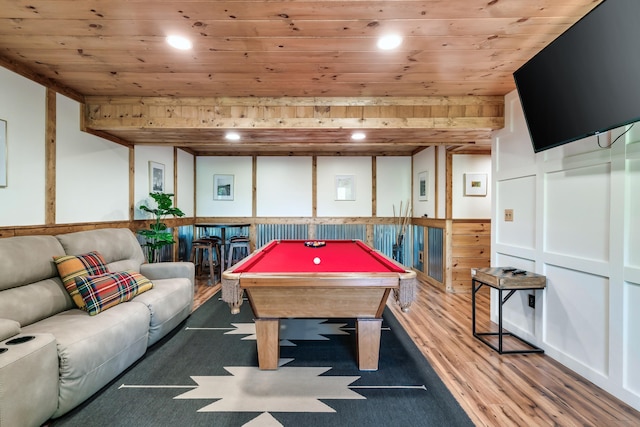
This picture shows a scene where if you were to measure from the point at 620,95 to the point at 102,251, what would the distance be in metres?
4.18

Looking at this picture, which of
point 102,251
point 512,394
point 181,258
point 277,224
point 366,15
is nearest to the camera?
point 366,15

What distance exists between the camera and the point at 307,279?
1.95 metres

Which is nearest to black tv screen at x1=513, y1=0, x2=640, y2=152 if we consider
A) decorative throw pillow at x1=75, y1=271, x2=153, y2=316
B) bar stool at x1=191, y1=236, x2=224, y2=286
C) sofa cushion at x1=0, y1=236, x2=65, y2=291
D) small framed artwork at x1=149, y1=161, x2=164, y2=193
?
decorative throw pillow at x1=75, y1=271, x2=153, y2=316

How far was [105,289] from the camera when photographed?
7.91ft

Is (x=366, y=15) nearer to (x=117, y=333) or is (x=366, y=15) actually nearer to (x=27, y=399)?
(x=117, y=333)

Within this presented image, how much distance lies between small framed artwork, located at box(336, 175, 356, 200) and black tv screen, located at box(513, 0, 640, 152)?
13.4ft

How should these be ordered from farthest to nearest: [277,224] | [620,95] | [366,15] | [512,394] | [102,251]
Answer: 1. [277,224]
2. [102,251]
3. [512,394]
4. [366,15]
5. [620,95]

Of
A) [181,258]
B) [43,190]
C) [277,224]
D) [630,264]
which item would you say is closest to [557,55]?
[630,264]

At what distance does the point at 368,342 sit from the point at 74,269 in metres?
2.47

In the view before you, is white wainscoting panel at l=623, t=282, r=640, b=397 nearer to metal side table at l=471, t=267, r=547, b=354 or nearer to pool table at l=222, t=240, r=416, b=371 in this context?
metal side table at l=471, t=267, r=547, b=354

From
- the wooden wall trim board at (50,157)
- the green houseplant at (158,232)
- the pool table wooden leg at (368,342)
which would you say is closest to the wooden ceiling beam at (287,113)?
the wooden wall trim board at (50,157)

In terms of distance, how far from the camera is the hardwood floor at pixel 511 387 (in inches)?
71.0

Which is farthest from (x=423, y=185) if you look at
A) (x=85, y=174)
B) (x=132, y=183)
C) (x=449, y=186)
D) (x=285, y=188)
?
(x=85, y=174)

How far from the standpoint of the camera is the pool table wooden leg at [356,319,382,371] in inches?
89.7
